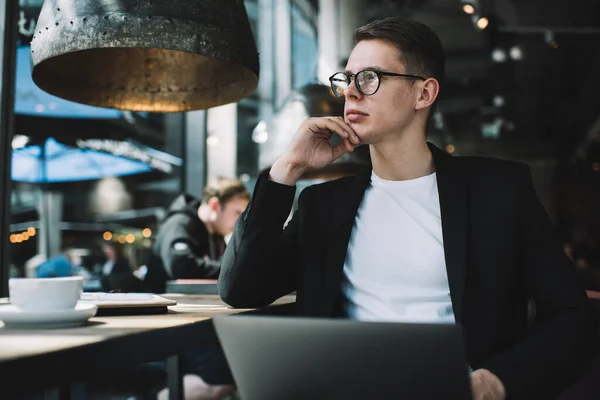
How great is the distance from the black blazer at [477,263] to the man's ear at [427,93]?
5.2 inches

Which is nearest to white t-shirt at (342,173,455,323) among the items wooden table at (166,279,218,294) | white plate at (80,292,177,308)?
white plate at (80,292,177,308)

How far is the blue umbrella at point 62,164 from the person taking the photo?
3.41 m

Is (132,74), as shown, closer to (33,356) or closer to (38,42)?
(38,42)

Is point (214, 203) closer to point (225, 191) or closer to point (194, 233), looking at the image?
point (225, 191)

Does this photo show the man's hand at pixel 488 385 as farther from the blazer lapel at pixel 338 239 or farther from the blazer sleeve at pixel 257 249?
the blazer sleeve at pixel 257 249

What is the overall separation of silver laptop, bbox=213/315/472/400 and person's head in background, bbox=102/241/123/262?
147 inches

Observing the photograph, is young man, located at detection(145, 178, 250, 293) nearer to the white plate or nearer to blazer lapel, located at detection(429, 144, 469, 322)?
the white plate

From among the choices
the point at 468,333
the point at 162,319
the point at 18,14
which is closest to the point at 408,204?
the point at 468,333

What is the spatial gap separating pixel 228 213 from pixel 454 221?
2.74 metres

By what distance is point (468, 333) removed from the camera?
1.42 metres

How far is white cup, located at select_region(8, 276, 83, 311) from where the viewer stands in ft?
3.71

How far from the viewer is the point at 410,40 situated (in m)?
1.66

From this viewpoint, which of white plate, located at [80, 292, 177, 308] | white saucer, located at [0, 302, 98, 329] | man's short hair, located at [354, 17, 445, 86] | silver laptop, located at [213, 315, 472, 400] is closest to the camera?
silver laptop, located at [213, 315, 472, 400]

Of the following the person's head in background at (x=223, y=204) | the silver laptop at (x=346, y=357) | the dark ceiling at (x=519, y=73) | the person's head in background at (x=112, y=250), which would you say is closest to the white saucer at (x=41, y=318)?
the silver laptop at (x=346, y=357)
